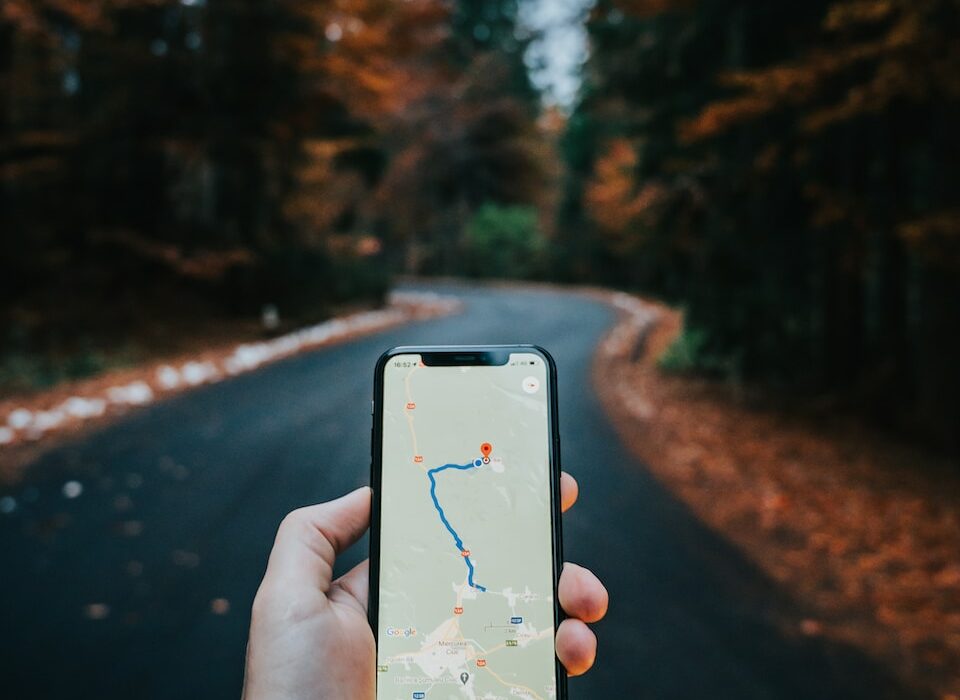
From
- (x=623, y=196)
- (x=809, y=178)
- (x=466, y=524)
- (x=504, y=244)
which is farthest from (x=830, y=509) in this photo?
(x=504, y=244)

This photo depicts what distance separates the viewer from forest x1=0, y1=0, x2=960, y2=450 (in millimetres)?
6734

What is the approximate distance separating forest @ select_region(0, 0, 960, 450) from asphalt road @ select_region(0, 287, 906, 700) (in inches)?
128

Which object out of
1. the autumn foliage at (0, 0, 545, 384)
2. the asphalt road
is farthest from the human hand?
the autumn foliage at (0, 0, 545, 384)

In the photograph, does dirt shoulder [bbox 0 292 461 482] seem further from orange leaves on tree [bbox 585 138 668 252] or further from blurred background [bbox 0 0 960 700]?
orange leaves on tree [bbox 585 138 668 252]

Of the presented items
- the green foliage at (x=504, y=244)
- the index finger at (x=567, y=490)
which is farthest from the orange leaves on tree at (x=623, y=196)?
the index finger at (x=567, y=490)

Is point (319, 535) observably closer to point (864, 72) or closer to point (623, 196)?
point (864, 72)

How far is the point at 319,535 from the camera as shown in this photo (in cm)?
175

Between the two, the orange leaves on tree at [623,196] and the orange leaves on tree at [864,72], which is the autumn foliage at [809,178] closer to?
the orange leaves on tree at [864,72]

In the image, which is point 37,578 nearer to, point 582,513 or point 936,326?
point 582,513

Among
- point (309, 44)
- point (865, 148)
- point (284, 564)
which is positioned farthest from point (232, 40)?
point (284, 564)

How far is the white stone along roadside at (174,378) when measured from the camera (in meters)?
7.83

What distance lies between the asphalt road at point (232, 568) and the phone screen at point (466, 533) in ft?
6.27

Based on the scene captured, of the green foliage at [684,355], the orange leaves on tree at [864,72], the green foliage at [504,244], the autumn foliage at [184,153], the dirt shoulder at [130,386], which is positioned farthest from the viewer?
the green foliage at [504,244]

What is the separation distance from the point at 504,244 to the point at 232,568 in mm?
37157
